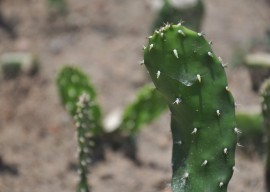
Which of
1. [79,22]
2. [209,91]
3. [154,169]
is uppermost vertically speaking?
[209,91]

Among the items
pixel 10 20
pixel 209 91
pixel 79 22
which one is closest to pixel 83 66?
pixel 79 22

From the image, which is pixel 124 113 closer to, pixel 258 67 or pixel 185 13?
pixel 185 13

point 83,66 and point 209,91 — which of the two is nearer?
point 209,91

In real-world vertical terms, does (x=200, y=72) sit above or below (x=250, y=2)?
above

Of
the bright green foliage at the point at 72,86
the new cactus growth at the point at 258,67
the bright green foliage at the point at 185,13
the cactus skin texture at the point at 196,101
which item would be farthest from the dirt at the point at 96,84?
the cactus skin texture at the point at 196,101

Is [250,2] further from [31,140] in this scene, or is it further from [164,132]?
[31,140]

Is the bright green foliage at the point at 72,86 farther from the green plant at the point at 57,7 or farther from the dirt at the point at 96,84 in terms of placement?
the green plant at the point at 57,7

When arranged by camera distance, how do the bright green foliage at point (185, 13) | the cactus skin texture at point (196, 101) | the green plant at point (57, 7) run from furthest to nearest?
1. the green plant at point (57, 7)
2. the bright green foliage at point (185, 13)
3. the cactus skin texture at point (196, 101)

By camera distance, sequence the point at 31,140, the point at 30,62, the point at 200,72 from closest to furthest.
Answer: the point at 200,72 → the point at 31,140 → the point at 30,62
